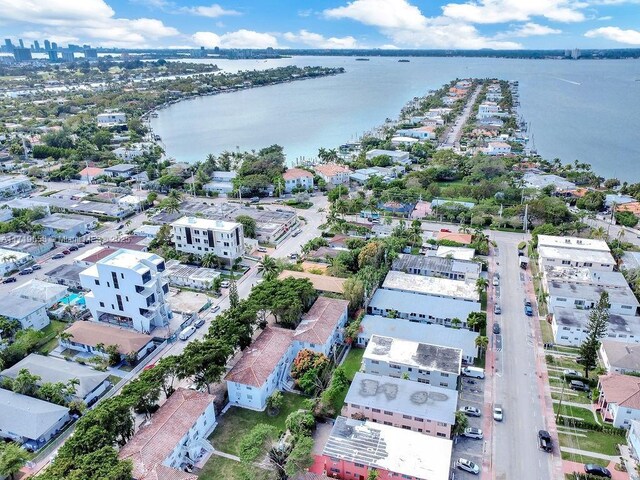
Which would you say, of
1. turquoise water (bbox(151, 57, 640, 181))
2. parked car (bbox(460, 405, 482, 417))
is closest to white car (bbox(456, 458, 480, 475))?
parked car (bbox(460, 405, 482, 417))

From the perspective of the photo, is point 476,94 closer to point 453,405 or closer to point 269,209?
point 269,209

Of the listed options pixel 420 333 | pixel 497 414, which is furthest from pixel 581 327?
pixel 420 333

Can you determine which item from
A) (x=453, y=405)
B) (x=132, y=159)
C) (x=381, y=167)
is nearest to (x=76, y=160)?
(x=132, y=159)

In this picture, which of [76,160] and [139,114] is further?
[139,114]

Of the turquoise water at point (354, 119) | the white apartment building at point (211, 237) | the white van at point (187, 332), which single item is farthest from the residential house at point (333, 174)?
the white van at point (187, 332)

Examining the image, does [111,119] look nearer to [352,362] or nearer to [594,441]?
[352,362]
